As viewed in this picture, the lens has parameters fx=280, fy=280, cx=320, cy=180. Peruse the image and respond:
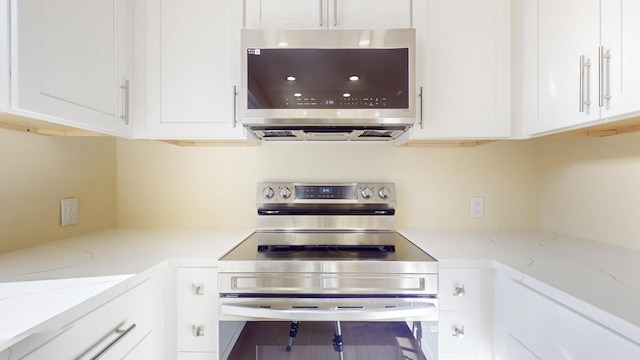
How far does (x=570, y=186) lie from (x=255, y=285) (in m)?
1.61

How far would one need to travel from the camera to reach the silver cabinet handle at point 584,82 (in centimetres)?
94

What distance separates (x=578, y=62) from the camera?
3.22 ft

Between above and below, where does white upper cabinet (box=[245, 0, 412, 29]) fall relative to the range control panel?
above

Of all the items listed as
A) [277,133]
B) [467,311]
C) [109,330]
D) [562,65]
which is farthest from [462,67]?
[109,330]

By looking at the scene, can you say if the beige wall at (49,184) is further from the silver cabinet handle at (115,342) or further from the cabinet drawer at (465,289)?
the cabinet drawer at (465,289)

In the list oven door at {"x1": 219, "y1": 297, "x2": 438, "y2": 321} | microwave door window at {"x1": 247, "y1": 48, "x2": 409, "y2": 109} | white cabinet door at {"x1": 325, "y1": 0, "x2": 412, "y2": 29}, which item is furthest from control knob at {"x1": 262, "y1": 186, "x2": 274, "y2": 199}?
white cabinet door at {"x1": 325, "y1": 0, "x2": 412, "y2": 29}

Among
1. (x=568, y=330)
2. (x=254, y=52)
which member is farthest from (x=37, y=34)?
(x=568, y=330)

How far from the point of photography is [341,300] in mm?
1026

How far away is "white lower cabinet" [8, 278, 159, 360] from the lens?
608 millimetres

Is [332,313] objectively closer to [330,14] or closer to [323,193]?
[323,193]

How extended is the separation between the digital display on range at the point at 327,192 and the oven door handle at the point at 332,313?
0.68 metres

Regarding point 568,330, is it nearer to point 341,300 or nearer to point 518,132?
point 341,300

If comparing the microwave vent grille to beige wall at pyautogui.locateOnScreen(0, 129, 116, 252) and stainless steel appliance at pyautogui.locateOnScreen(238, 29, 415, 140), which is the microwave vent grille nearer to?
stainless steel appliance at pyautogui.locateOnScreen(238, 29, 415, 140)

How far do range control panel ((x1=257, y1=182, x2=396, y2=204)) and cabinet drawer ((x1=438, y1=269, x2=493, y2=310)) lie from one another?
1.92ft
